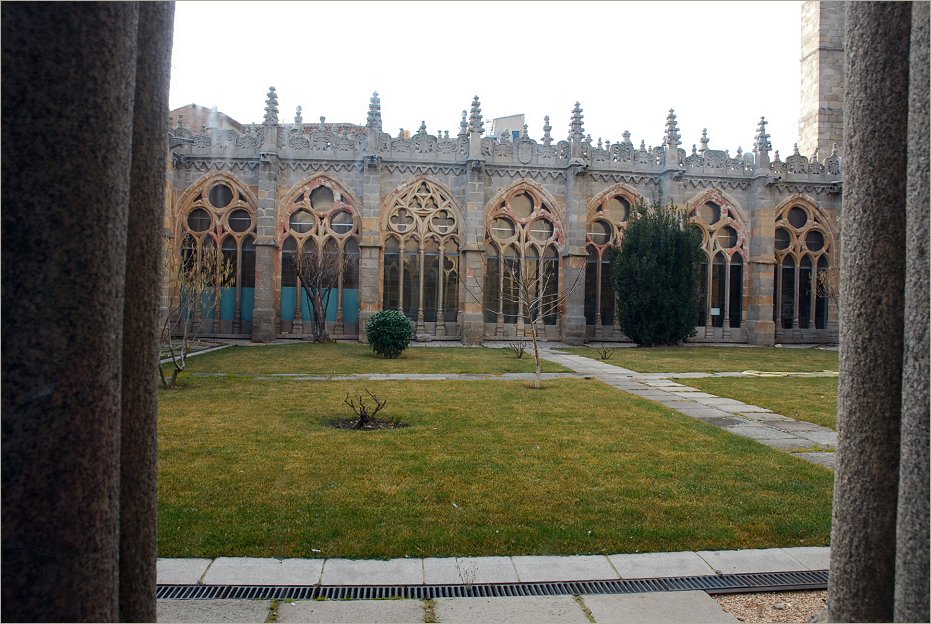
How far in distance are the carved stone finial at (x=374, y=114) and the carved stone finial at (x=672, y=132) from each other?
1127 cm

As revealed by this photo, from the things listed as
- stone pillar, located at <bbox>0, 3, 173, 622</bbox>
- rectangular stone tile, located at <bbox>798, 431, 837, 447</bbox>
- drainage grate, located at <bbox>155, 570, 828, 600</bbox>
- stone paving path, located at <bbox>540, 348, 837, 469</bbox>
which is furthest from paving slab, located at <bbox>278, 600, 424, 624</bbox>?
rectangular stone tile, located at <bbox>798, 431, 837, 447</bbox>

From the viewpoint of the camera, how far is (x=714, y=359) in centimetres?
1831

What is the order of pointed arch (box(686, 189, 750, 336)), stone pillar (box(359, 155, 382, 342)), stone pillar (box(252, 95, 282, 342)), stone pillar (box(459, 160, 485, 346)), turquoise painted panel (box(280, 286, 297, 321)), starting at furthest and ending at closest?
pointed arch (box(686, 189, 750, 336)) < turquoise painted panel (box(280, 286, 297, 321)) < stone pillar (box(359, 155, 382, 342)) < stone pillar (box(459, 160, 485, 346)) < stone pillar (box(252, 95, 282, 342))

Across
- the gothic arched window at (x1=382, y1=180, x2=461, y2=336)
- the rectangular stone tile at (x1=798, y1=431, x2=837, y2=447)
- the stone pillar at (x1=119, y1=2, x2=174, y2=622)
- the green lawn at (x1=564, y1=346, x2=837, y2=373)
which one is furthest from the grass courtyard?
the gothic arched window at (x1=382, y1=180, x2=461, y2=336)

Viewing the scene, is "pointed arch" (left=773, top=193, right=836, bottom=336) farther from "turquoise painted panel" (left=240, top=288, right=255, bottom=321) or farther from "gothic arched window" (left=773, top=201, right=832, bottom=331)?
"turquoise painted panel" (left=240, top=288, right=255, bottom=321)

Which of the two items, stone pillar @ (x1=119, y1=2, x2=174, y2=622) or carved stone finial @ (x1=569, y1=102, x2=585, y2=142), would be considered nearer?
stone pillar @ (x1=119, y1=2, x2=174, y2=622)

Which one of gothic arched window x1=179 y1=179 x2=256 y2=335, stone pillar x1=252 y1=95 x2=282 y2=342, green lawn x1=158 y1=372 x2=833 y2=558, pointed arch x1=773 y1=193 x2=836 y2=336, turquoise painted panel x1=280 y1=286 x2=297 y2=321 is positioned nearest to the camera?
green lawn x1=158 y1=372 x2=833 y2=558

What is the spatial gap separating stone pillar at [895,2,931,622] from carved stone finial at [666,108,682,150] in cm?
2434

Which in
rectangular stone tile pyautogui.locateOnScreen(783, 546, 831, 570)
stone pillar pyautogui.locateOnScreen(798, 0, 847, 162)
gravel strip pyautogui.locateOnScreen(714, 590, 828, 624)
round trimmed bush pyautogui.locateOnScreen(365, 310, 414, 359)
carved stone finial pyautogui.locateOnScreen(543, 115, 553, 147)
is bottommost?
gravel strip pyautogui.locateOnScreen(714, 590, 828, 624)

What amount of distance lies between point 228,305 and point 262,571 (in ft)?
70.2

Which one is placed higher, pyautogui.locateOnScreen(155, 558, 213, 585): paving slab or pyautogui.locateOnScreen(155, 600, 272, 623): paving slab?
pyautogui.locateOnScreen(155, 558, 213, 585): paving slab

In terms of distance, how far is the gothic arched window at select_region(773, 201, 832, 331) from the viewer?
2588cm

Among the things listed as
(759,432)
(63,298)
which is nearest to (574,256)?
(759,432)

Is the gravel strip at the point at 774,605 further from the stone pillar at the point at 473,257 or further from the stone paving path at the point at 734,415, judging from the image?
the stone pillar at the point at 473,257
